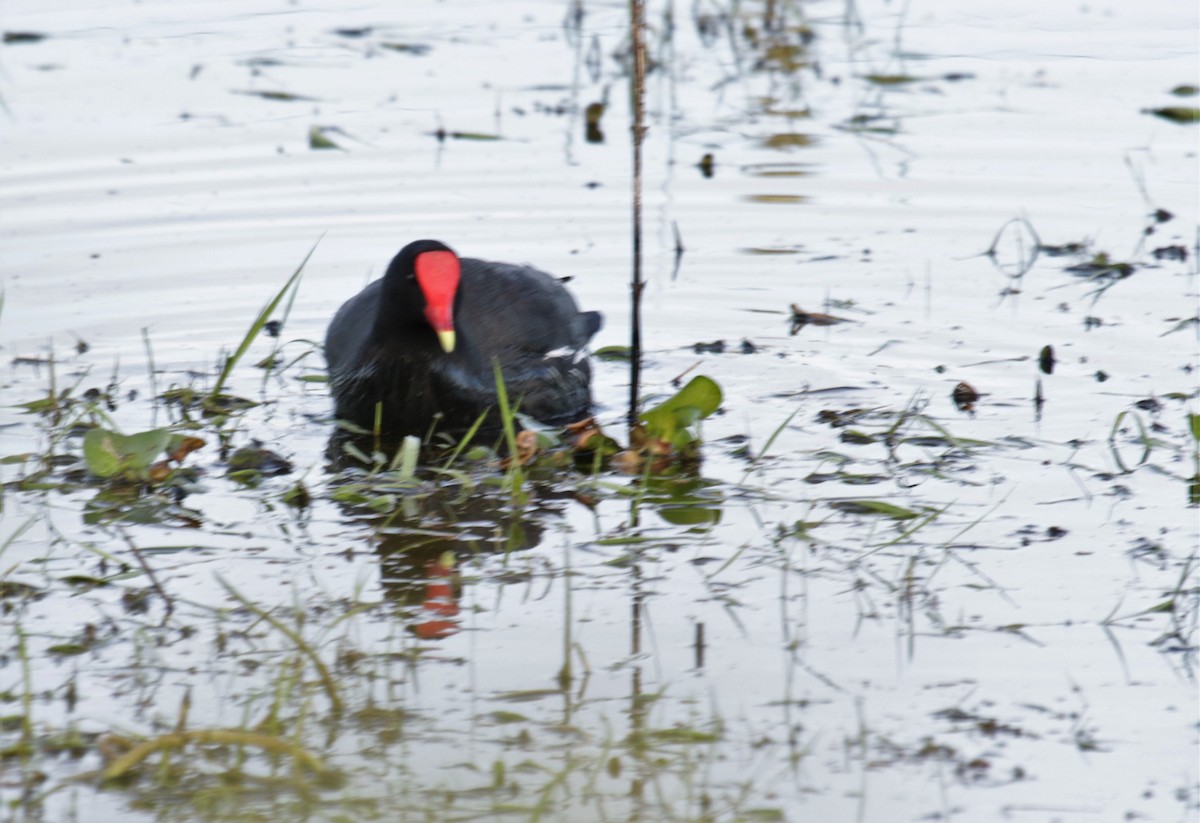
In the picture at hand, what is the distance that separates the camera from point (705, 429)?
5.45m

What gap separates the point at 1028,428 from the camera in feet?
17.7

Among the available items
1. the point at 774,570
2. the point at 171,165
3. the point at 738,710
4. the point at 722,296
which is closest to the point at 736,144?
the point at 722,296

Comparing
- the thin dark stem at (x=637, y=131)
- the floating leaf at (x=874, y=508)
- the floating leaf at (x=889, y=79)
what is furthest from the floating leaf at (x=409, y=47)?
the floating leaf at (x=874, y=508)

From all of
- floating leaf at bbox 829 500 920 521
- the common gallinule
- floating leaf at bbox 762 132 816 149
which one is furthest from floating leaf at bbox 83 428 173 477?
floating leaf at bbox 762 132 816 149

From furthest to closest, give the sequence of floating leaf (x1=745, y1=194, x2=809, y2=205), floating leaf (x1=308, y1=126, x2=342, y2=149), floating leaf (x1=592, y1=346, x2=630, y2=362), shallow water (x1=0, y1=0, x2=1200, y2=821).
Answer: floating leaf (x1=308, y1=126, x2=342, y2=149) < floating leaf (x1=745, y1=194, x2=809, y2=205) < floating leaf (x1=592, y1=346, x2=630, y2=362) < shallow water (x1=0, y1=0, x2=1200, y2=821)

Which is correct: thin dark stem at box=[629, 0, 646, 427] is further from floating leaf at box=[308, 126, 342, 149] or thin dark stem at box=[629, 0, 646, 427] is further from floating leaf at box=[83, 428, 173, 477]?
floating leaf at box=[308, 126, 342, 149]

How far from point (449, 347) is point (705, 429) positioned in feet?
2.80

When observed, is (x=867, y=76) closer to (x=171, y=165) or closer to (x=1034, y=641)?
(x=171, y=165)

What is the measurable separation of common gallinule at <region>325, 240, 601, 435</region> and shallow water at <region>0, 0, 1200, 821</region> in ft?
0.74

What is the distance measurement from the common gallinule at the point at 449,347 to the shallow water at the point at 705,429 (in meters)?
0.23

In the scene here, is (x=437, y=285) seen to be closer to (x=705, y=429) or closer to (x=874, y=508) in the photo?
(x=705, y=429)

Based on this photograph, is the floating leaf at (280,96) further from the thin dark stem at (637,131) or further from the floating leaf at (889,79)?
the thin dark stem at (637,131)

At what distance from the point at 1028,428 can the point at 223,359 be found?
282 cm

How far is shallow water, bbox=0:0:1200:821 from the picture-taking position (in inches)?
134
